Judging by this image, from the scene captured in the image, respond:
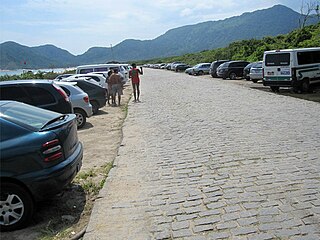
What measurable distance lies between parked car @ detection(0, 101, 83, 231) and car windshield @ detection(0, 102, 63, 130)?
1cm

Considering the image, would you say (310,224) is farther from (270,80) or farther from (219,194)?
(270,80)

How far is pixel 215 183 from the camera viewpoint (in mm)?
5277

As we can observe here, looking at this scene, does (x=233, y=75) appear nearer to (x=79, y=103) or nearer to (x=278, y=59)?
(x=278, y=59)

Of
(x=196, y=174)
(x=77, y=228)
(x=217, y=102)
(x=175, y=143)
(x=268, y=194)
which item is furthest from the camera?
(x=217, y=102)

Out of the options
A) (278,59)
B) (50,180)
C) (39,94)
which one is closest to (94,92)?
(39,94)

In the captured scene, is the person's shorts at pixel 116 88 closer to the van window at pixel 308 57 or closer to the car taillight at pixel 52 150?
the van window at pixel 308 57

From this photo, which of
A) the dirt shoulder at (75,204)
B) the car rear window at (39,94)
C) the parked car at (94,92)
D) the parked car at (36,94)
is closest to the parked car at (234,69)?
the parked car at (94,92)

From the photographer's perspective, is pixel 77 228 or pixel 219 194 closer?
pixel 77 228

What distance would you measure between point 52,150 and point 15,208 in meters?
0.82

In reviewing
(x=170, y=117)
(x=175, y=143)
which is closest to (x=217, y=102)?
(x=170, y=117)

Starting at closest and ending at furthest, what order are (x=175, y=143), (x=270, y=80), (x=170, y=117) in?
(x=175, y=143) < (x=170, y=117) < (x=270, y=80)

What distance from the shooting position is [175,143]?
26.2ft

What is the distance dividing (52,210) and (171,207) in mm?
1691

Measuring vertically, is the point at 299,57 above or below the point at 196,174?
above
